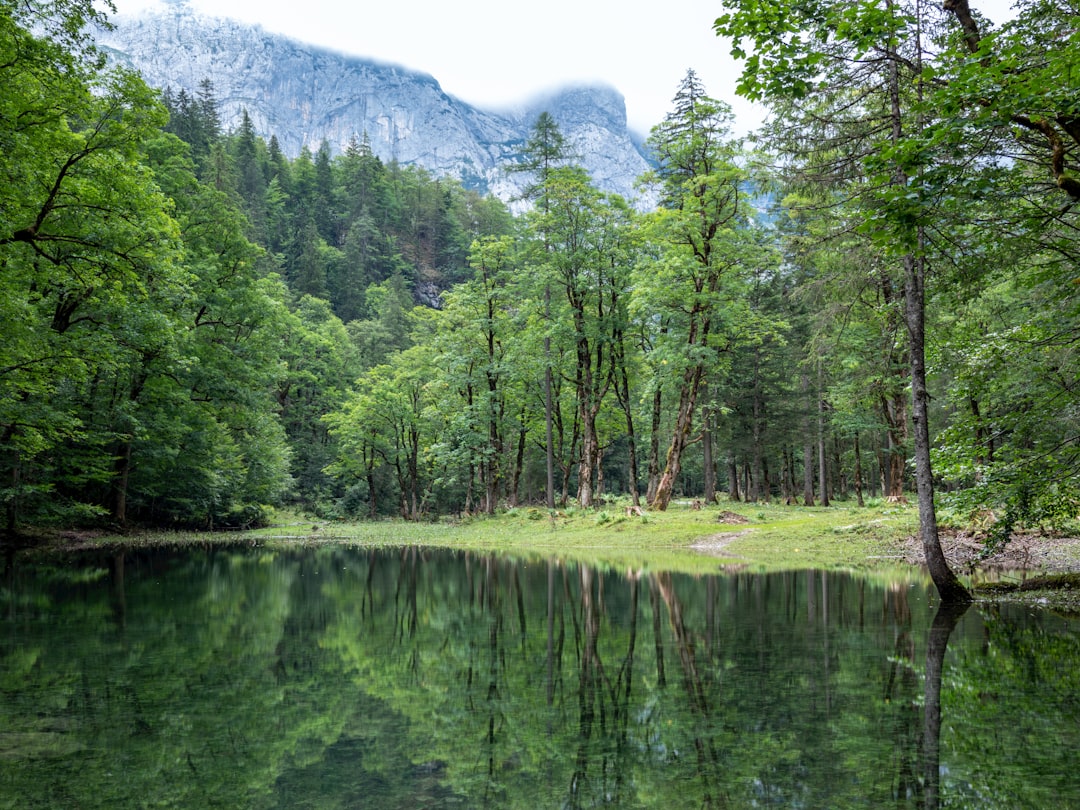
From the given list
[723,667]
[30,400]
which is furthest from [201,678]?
[30,400]

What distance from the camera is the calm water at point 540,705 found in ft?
12.9

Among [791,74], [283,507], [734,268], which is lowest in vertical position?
[283,507]

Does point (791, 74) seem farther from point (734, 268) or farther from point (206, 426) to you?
point (206, 426)

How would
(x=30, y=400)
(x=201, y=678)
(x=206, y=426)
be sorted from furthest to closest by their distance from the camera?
(x=206, y=426), (x=30, y=400), (x=201, y=678)

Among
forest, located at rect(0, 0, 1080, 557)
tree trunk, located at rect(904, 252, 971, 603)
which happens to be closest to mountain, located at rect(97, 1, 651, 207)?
forest, located at rect(0, 0, 1080, 557)

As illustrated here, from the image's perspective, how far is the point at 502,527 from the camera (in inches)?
1273

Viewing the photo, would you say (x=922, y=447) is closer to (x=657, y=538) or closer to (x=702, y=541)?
(x=702, y=541)

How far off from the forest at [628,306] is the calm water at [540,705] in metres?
3.68

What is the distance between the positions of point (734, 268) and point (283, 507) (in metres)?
36.5

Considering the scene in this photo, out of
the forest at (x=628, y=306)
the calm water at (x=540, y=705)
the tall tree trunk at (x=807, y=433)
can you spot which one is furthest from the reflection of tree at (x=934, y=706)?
the tall tree trunk at (x=807, y=433)

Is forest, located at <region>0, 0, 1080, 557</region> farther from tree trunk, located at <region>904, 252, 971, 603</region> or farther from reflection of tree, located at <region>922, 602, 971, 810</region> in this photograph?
reflection of tree, located at <region>922, 602, 971, 810</region>

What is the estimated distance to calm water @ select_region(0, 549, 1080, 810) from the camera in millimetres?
3928

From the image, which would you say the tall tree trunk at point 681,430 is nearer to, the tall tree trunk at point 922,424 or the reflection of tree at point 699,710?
the tall tree trunk at point 922,424

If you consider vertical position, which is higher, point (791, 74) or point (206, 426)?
point (791, 74)
